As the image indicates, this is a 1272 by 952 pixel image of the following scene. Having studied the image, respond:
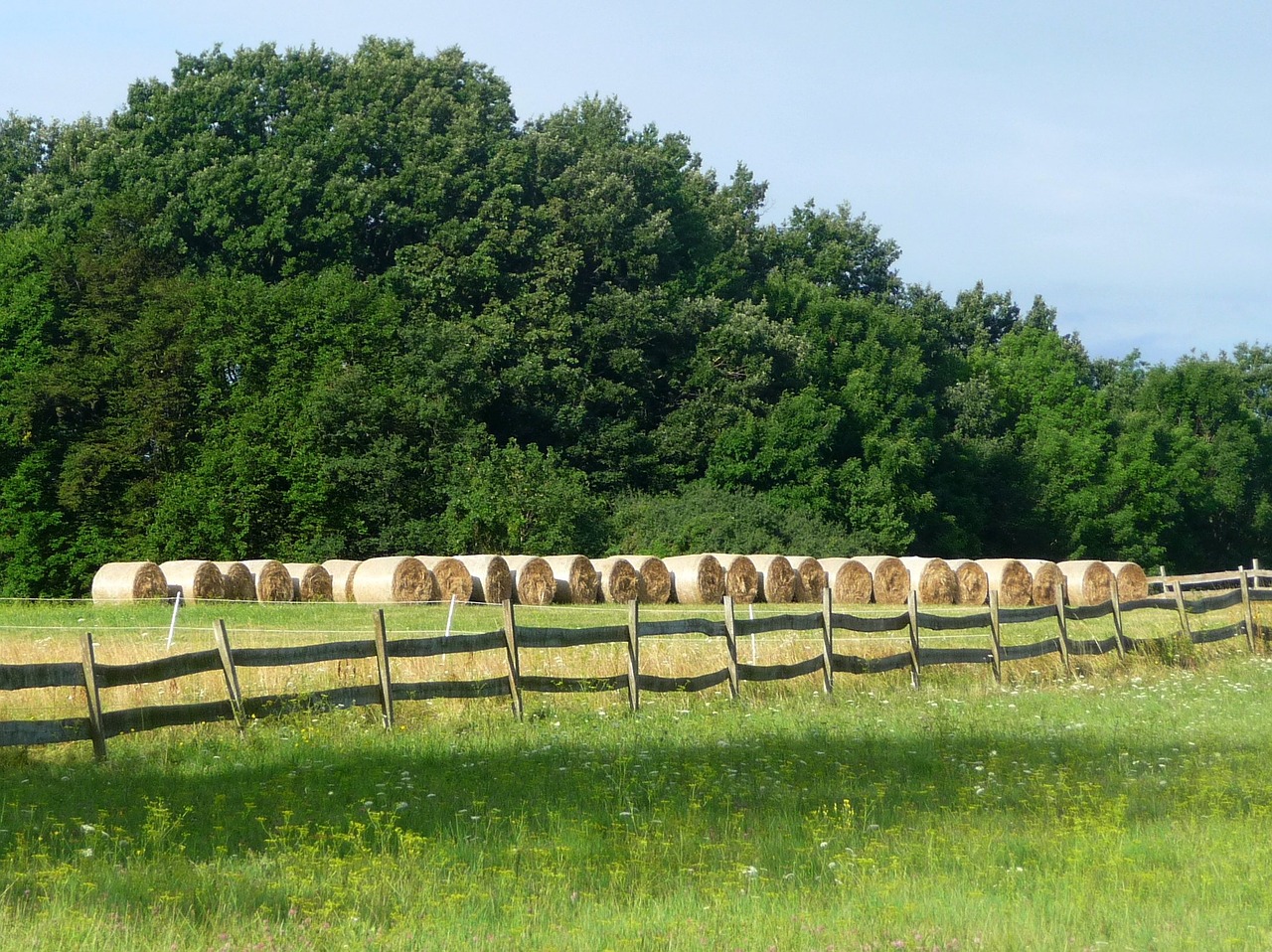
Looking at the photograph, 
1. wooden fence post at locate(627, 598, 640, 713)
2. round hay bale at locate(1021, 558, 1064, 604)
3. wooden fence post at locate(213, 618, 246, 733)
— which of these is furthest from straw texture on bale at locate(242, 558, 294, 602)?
round hay bale at locate(1021, 558, 1064, 604)

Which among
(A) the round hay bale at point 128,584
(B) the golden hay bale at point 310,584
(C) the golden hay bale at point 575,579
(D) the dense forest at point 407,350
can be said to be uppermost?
(D) the dense forest at point 407,350

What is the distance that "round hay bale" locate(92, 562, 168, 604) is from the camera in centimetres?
3005

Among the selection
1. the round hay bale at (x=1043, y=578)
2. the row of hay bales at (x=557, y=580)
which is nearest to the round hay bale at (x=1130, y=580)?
the row of hay bales at (x=557, y=580)

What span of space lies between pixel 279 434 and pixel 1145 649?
29635mm

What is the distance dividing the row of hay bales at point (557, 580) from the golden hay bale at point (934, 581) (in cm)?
3

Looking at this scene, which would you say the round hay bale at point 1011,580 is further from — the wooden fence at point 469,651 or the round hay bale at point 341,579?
the wooden fence at point 469,651

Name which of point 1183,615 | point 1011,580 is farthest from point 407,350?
point 1183,615

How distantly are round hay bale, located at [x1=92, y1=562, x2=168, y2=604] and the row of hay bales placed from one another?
0.08ft

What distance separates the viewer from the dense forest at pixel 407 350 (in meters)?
42.6

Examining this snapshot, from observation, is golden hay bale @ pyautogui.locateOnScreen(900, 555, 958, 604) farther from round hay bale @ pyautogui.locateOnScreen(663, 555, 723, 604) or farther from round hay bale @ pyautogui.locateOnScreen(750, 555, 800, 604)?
round hay bale @ pyautogui.locateOnScreen(663, 555, 723, 604)

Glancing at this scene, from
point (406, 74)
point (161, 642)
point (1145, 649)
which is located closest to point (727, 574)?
point (1145, 649)

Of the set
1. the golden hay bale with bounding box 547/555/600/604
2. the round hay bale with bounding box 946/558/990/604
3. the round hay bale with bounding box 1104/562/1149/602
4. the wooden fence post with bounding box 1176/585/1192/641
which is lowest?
the round hay bale with bounding box 1104/562/1149/602

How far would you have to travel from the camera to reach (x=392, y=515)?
138 ft

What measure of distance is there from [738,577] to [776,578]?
1.56 m
